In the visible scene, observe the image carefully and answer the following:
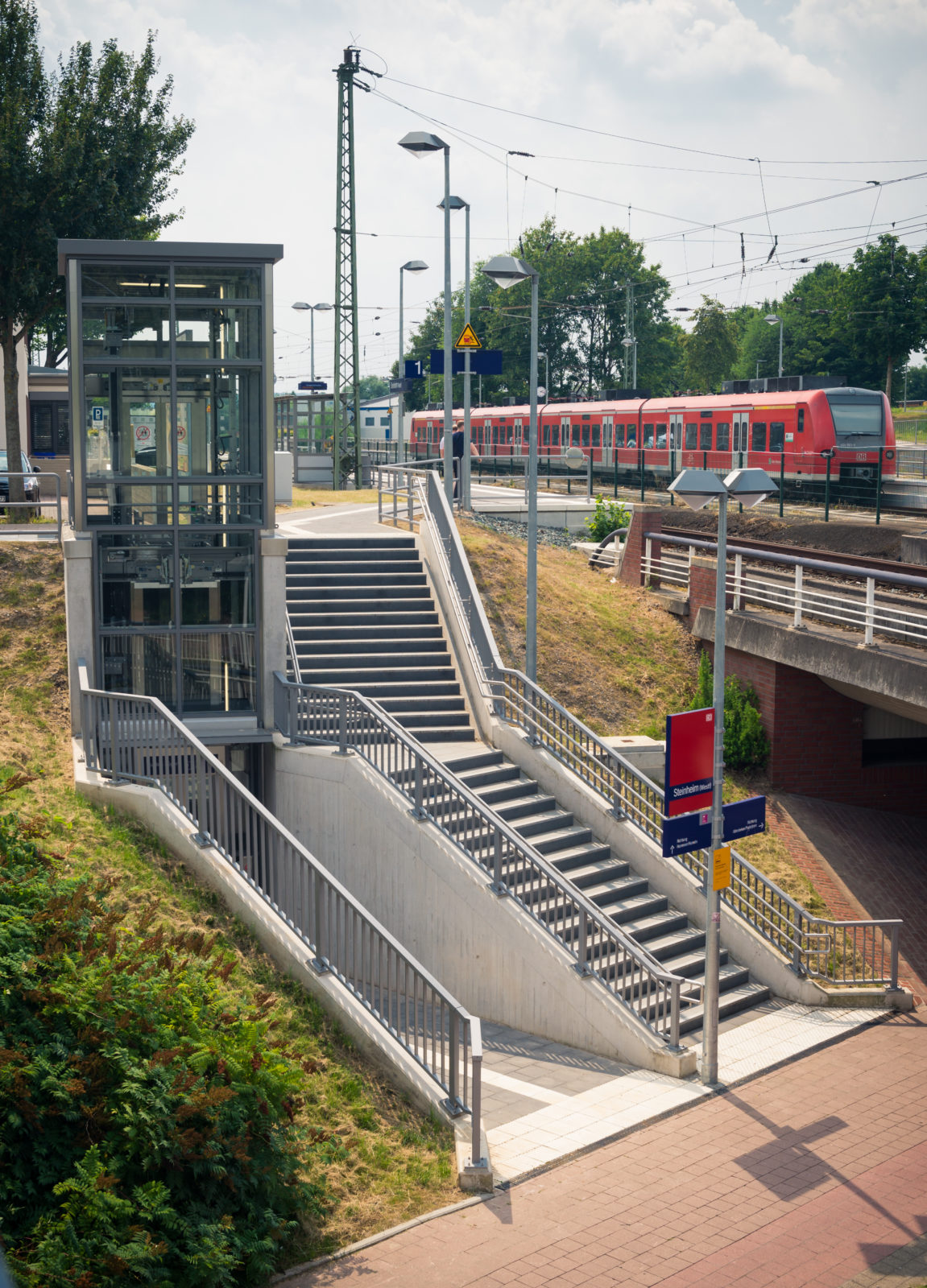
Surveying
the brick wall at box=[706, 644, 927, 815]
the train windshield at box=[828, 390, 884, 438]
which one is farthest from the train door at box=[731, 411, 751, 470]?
the brick wall at box=[706, 644, 927, 815]

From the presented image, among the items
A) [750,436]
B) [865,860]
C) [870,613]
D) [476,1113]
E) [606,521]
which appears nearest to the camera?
[476,1113]

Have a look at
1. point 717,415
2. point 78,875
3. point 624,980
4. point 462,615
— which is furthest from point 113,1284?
point 717,415

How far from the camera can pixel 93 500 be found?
15445 millimetres

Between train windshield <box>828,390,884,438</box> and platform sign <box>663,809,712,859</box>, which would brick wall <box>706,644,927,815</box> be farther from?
→ train windshield <box>828,390,884,438</box>

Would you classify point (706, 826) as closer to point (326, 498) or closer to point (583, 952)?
point (583, 952)

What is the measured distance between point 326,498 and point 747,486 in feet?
65.8

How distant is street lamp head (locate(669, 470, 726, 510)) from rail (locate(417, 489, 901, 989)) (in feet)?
15.3

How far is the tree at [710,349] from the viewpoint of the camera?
2699 inches

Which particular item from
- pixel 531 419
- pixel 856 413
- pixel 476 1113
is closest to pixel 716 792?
pixel 476 1113

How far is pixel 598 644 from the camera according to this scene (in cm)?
2103

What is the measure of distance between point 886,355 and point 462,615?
173 ft

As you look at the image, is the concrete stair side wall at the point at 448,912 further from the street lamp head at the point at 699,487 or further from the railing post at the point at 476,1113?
the street lamp head at the point at 699,487

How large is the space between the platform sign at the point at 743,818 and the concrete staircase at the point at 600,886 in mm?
2086

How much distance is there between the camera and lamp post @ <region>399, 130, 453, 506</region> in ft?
67.5
